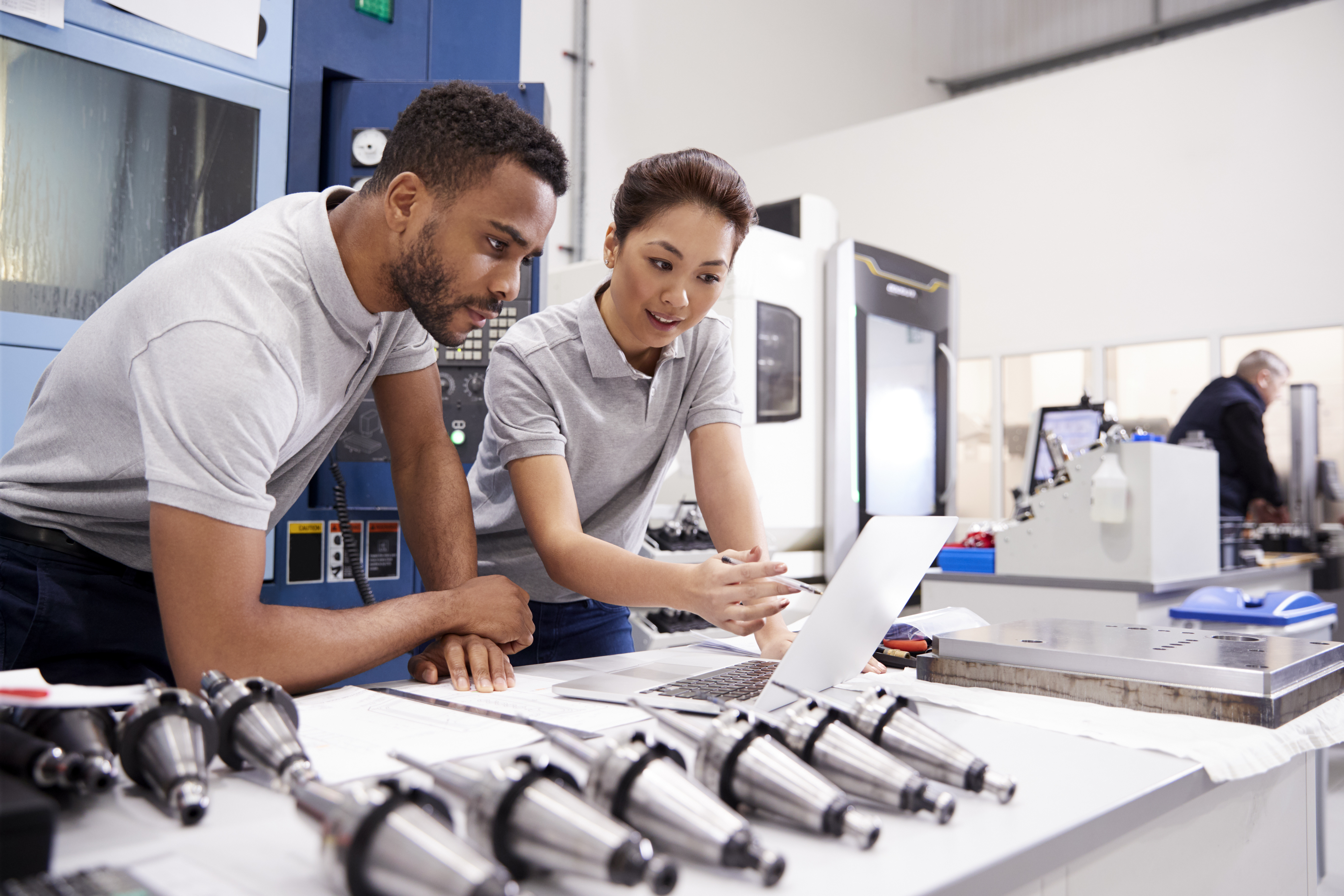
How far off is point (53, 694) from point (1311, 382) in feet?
18.0

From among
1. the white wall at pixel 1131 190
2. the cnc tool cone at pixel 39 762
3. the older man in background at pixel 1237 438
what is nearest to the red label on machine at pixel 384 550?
the cnc tool cone at pixel 39 762

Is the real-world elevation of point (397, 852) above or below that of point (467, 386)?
below

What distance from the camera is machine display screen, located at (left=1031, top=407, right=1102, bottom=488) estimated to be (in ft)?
11.4

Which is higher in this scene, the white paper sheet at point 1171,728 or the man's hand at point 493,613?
the man's hand at point 493,613

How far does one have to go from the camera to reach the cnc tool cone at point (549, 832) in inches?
19.0

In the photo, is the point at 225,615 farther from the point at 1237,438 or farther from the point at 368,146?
the point at 1237,438

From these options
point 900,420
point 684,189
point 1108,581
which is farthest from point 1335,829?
point 684,189

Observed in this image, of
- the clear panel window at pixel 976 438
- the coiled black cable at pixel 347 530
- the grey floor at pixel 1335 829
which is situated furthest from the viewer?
the clear panel window at pixel 976 438

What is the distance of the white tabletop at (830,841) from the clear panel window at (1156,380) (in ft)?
15.9

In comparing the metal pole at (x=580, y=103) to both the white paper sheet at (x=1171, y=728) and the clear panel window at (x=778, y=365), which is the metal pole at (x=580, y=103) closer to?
the clear panel window at (x=778, y=365)

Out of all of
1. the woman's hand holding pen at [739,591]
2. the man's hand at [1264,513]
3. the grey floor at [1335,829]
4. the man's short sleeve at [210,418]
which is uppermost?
the man's short sleeve at [210,418]

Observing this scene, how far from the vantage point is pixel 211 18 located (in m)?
1.83

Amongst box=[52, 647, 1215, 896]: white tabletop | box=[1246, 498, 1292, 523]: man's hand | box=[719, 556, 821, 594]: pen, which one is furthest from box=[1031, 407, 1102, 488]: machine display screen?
box=[52, 647, 1215, 896]: white tabletop

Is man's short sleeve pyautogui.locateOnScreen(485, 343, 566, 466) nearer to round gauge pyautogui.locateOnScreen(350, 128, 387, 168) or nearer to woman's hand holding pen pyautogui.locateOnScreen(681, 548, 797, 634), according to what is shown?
woman's hand holding pen pyautogui.locateOnScreen(681, 548, 797, 634)
